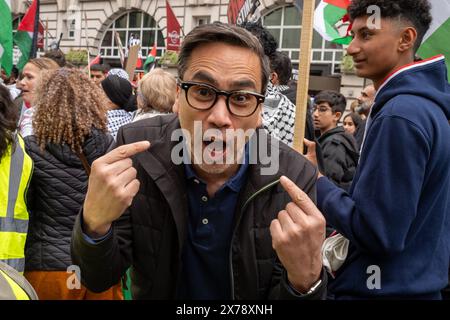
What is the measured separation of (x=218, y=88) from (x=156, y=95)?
2.38 m

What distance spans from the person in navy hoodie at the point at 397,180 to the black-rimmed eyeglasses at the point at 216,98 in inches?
21.8

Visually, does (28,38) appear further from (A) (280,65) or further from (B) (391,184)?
(B) (391,184)

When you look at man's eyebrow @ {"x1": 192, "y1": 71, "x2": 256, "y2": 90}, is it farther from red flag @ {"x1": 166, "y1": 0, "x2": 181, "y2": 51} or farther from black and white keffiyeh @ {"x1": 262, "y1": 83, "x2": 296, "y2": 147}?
red flag @ {"x1": 166, "y1": 0, "x2": 181, "y2": 51}

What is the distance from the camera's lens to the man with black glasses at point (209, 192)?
1613mm

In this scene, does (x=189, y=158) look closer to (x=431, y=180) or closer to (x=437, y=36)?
(x=431, y=180)

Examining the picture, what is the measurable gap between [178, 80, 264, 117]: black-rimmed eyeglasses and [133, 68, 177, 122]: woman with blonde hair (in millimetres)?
2284

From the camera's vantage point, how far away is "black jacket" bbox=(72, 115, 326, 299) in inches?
64.3

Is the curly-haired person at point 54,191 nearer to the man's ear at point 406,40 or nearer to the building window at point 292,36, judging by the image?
the man's ear at point 406,40

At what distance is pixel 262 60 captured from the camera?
175 cm

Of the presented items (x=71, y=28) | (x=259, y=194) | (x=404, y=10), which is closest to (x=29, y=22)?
(x=404, y=10)

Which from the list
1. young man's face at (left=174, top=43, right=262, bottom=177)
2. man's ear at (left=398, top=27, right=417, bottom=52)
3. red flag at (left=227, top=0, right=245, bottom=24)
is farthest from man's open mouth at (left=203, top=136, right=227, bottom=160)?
red flag at (left=227, top=0, right=245, bottom=24)

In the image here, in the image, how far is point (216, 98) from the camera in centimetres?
161

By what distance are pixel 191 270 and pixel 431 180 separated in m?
0.98

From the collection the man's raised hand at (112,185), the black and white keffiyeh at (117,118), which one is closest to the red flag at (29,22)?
the black and white keffiyeh at (117,118)
